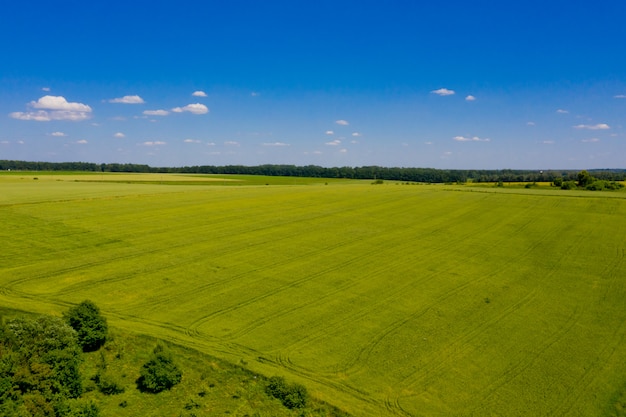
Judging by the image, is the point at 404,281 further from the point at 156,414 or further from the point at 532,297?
the point at 156,414

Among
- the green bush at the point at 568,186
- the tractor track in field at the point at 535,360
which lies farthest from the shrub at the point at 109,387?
the green bush at the point at 568,186

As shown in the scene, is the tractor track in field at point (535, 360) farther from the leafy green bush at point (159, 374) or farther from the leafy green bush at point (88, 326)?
the leafy green bush at point (88, 326)

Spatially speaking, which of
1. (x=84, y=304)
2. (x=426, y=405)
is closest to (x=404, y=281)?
(x=426, y=405)

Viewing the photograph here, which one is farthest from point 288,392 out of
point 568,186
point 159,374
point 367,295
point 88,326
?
point 568,186

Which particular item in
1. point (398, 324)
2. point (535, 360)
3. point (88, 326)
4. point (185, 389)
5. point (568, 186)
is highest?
point (568, 186)

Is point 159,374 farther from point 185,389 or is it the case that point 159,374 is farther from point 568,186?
point 568,186
